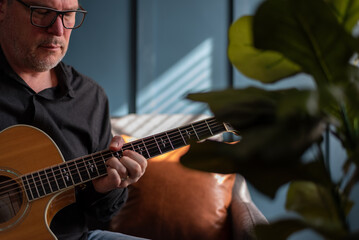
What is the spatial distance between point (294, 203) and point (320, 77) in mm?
156

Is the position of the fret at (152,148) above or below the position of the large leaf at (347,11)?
below

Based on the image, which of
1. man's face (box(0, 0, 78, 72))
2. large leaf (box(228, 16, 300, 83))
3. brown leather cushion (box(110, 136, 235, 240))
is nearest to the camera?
large leaf (box(228, 16, 300, 83))

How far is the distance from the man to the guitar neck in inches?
1.6

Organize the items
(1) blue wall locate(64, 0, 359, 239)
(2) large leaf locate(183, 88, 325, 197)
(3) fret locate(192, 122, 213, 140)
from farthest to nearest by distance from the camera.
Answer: (1) blue wall locate(64, 0, 359, 239) → (3) fret locate(192, 122, 213, 140) → (2) large leaf locate(183, 88, 325, 197)

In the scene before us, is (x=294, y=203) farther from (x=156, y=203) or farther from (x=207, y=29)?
(x=207, y=29)

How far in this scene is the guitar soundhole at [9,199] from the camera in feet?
3.63

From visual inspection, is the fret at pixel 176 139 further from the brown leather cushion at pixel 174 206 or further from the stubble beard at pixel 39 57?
the stubble beard at pixel 39 57

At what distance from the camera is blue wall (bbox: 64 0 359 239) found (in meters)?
2.29

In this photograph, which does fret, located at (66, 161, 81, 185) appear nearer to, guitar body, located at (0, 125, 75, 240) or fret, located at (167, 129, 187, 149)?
guitar body, located at (0, 125, 75, 240)

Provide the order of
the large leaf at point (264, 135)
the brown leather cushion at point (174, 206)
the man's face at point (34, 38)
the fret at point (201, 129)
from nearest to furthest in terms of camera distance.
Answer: the large leaf at point (264, 135) → the fret at point (201, 129) → the man's face at point (34, 38) → the brown leather cushion at point (174, 206)

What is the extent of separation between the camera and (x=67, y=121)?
4.47 feet

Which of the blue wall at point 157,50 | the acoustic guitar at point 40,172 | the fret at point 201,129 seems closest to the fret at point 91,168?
the acoustic guitar at point 40,172

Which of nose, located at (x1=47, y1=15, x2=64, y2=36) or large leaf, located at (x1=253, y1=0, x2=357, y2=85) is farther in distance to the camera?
nose, located at (x1=47, y1=15, x2=64, y2=36)

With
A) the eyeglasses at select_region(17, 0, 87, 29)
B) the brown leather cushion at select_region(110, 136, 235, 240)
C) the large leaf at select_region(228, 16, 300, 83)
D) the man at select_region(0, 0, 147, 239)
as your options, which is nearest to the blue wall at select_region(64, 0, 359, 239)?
the brown leather cushion at select_region(110, 136, 235, 240)
